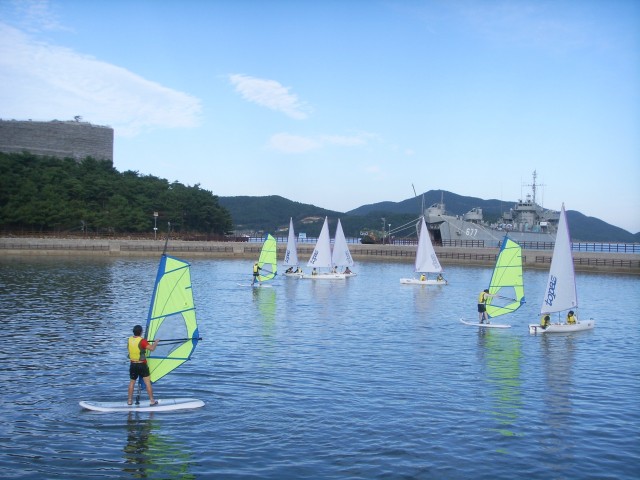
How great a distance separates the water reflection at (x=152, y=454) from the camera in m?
12.9

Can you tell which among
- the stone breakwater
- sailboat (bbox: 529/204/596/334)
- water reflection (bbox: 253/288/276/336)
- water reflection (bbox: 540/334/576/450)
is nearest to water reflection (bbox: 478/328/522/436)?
water reflection (bbox: 540/334/576/450)

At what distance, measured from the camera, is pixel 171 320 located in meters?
17.0

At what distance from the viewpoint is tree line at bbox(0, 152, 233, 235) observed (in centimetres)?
9594

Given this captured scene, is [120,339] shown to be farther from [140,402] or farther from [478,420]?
[478,420]

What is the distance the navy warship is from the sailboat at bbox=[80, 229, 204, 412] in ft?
304

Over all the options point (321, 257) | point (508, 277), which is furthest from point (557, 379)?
point (321, 257)

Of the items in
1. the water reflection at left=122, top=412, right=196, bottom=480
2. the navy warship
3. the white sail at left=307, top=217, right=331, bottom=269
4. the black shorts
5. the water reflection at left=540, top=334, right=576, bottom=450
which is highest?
the navy warship

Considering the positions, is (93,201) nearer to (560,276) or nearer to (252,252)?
(252,252)

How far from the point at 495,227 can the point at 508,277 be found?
278 feet

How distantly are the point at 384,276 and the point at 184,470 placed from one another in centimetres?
5465

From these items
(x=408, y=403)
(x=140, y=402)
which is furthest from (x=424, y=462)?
(x=140, y=402)

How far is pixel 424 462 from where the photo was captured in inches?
538

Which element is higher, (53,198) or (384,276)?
(53,198)

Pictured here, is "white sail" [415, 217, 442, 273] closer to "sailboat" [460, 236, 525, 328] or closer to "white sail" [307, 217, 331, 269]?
"white sail" [307, 217, 331, 269]
